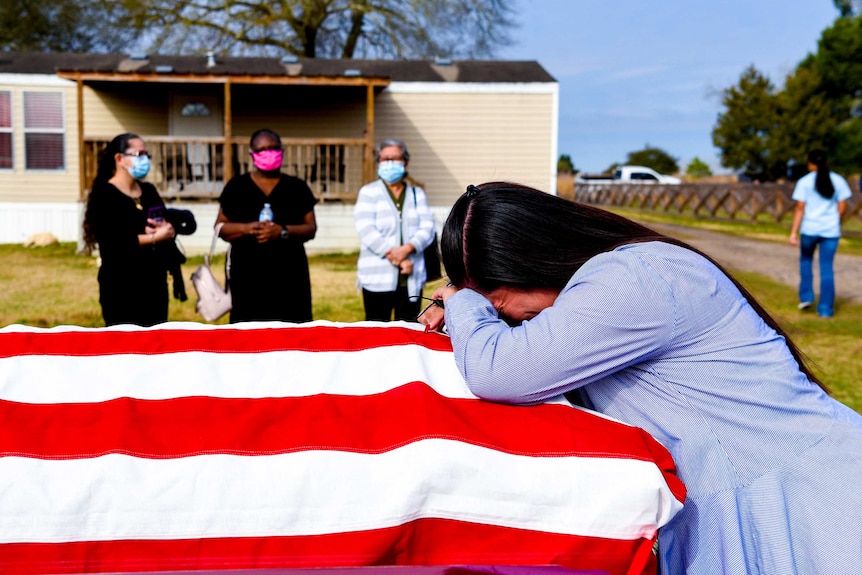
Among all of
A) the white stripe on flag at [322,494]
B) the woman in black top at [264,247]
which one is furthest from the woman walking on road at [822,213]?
the white stripe on flag at [322,494]

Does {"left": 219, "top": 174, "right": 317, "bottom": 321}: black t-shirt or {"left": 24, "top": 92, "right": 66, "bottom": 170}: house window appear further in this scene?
{"left": 24, "top": 92, "right": 66, "bottom": 170}: house window

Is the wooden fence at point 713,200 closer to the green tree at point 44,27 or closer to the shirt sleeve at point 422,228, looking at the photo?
the shirt sleeve at point 422,228

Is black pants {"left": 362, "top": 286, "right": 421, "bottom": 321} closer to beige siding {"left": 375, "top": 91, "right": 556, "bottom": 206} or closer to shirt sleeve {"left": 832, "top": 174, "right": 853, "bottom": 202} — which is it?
shirt sleeve {"left": 832, "top": 174, "right": 853, "bottom": 202}

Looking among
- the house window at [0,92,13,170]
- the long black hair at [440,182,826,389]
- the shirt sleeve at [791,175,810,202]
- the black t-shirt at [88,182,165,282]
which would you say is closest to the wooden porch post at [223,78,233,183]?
the house window at [0,92,13,170]

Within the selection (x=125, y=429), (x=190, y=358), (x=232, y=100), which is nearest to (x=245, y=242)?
(x=190, y=358)

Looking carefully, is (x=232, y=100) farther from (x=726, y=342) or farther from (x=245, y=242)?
(x=726, y=342)

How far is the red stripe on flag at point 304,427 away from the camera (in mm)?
1540

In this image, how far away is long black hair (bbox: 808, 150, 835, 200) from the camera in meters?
9.26

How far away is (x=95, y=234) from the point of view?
16.8 feet

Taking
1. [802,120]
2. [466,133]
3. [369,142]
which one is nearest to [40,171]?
[369,142]

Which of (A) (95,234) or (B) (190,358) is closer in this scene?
(B) (190,358)

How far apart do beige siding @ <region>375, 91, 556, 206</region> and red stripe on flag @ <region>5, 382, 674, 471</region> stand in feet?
55.5

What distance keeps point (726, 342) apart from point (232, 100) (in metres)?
18.9

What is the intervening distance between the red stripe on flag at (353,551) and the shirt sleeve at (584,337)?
341 mm
